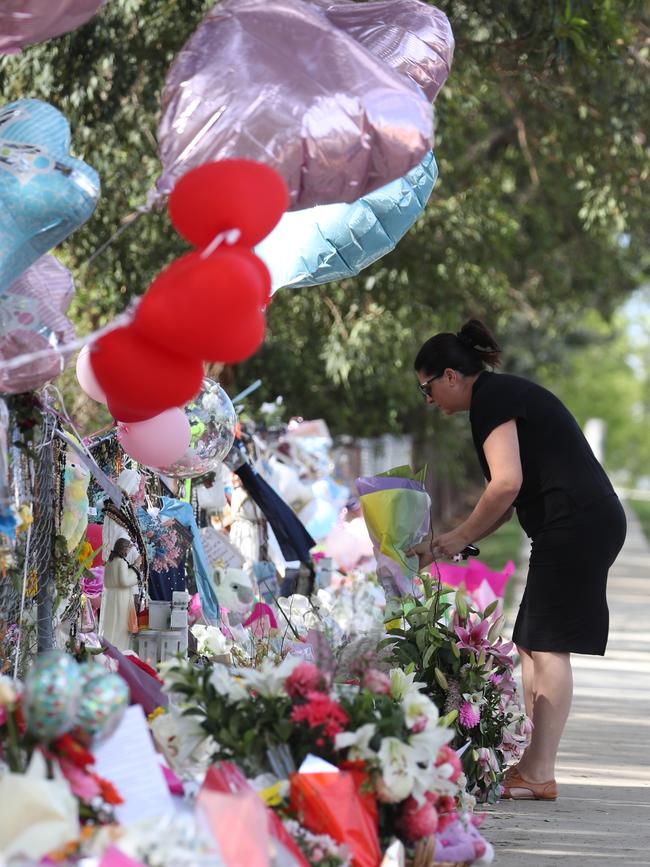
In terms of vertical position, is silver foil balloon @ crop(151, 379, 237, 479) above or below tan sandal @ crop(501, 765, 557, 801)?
above

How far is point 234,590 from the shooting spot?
763 centimetres

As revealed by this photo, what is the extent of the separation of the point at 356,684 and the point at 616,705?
462 centimetres

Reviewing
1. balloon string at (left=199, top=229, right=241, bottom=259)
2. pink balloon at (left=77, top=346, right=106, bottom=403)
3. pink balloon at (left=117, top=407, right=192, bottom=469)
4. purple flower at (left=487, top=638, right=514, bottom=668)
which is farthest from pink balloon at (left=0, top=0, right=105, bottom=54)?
purple flower at (left=487, top=638, right=514, bottom=668)

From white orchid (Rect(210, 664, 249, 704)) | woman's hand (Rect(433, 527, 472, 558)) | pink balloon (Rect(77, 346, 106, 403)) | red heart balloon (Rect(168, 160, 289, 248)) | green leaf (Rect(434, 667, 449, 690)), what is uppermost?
red heart balloon (Rect(168, 160, 289, 248))

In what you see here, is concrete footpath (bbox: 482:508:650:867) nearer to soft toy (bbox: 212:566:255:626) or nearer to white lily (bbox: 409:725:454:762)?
white lily (bbox: 409:725:454:762)

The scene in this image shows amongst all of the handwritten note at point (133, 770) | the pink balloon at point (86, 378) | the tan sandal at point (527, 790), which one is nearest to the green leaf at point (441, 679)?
the tan sandal at point (527, 790)

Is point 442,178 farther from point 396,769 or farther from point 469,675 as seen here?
point 396,769

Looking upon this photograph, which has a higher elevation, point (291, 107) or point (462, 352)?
point (291, 107)

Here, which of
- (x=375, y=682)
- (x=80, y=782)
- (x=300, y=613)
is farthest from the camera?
(x=300, y=613)

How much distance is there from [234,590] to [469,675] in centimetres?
230

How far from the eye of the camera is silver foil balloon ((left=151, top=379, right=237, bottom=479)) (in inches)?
256

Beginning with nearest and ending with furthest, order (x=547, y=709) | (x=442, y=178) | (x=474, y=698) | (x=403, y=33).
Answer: (x=403, y=33) → (x=474, y=698) → (x=547, y=709) → (x=442, y=178)

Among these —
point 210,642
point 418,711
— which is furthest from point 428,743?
point 210,642

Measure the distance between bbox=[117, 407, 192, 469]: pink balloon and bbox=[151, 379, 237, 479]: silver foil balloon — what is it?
0.26 meters
